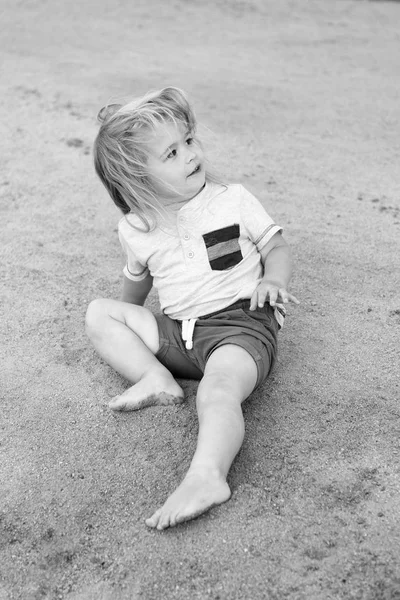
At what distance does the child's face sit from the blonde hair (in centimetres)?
2

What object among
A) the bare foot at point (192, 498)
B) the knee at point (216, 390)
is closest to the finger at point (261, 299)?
the knee at point (216, 390)

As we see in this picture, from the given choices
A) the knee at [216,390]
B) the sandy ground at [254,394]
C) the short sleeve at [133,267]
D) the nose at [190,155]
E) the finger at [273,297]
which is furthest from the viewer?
the short sleeve at [133,267]

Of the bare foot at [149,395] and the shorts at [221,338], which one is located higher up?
the shorts at [221,338]

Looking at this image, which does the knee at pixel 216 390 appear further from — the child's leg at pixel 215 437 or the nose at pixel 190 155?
the nose at pixel 190 155

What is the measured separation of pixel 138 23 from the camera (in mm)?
6410

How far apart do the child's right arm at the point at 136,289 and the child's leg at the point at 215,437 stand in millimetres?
454

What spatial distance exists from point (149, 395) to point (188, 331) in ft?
0.76

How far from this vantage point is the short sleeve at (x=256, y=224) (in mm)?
2254

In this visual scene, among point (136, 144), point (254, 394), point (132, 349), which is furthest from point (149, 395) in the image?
point (136, 144)

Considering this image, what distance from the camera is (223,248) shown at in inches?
87.9

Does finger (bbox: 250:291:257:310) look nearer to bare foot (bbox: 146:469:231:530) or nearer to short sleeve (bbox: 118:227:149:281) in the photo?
short sleeve (bbox: 118:227:149:281)

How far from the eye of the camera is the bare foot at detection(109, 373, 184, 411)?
2074mm

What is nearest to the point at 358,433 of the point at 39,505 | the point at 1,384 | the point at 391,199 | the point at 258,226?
the point at 258,226

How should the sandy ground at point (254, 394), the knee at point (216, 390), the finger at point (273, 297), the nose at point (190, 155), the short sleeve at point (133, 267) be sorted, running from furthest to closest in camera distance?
the short sleeve at point (133, 267) → the nose at point (190, 155) → the finger at point (273, 297) → the knee at point (216, 390) → the sandy ground at point (254, 394)
